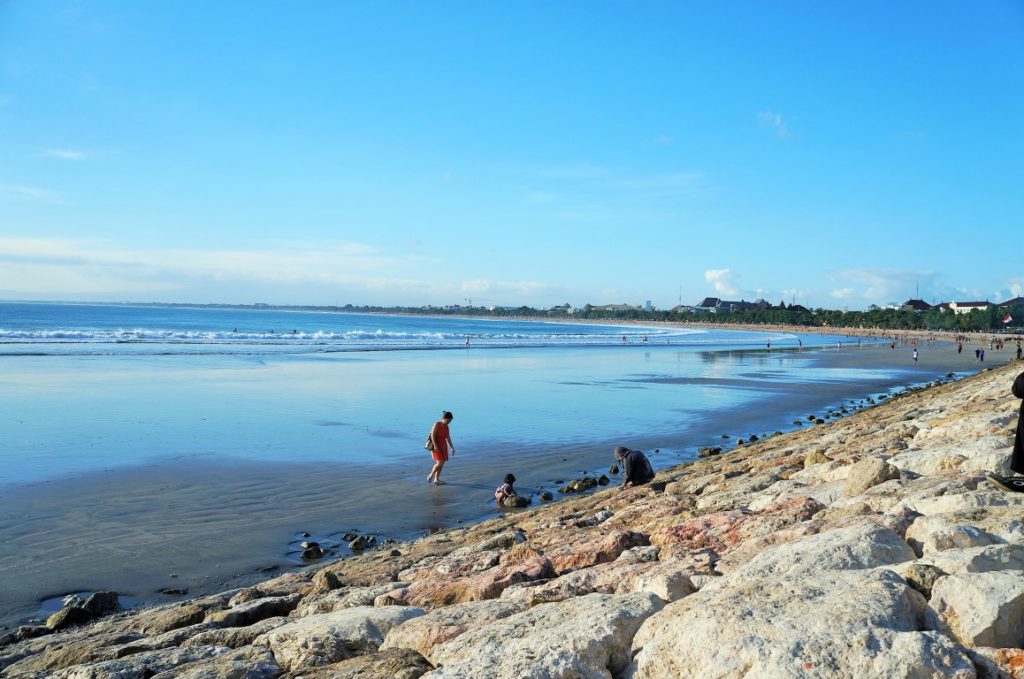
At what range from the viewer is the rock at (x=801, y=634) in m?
3.41

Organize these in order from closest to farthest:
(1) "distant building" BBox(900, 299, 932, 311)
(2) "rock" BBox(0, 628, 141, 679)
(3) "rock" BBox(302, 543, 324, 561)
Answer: (2) "rock" BBox(0, 628, 141, 679) < (3) "rock" BBox(302, 543, 324, 561) < (1) "distant building" BBox(900, 299, 932, 311)

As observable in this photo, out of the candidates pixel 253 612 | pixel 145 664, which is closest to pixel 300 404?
pixel 253 612

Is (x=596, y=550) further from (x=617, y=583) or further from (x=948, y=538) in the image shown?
(x=948, y=538)

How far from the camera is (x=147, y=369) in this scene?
33.1m

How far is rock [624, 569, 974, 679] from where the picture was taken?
3408mm

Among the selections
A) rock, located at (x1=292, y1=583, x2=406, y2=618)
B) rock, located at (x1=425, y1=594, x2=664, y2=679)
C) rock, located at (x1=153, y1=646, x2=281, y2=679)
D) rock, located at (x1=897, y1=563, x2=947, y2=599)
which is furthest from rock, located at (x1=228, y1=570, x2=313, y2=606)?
rock, located at (x1=897, y1=563, x2=947, y2=599)

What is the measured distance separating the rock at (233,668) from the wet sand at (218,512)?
12.4ft

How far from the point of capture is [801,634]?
3.60 m

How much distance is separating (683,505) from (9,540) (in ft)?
28.7

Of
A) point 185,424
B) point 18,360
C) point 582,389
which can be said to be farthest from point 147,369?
point 582,389

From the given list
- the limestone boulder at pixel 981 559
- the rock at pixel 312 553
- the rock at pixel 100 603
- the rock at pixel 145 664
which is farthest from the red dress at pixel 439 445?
the limestone boulder at pixel 981 559

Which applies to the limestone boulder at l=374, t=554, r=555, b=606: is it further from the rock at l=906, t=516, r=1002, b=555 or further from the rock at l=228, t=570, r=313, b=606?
the rock at l=906, t=516, r=1002, b=555

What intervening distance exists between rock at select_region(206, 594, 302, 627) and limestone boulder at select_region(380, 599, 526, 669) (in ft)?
6.34

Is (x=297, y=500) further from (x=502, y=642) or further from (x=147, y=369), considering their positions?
(x=147, y=369)
